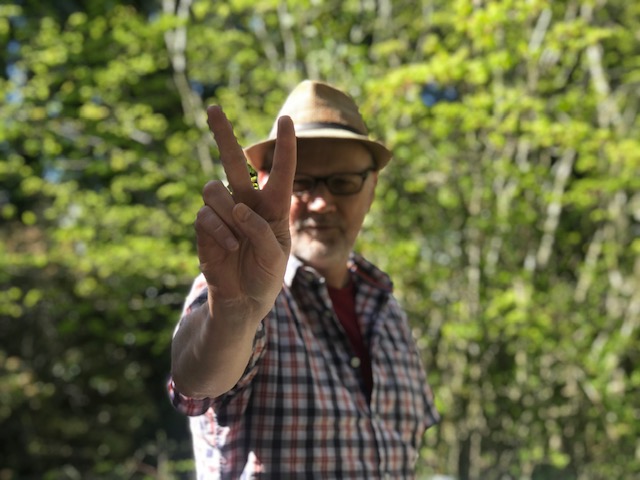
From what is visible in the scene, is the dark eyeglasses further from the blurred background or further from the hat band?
the blurred background

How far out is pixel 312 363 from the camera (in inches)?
62.9

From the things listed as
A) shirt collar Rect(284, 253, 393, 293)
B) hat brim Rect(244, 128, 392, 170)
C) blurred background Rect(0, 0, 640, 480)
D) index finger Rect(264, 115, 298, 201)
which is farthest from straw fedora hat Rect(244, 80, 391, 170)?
blurred background Rect(0, 0, 640, 480)

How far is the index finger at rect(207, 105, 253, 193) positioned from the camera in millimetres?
1131

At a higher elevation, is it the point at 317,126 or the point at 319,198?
the point at 317,126

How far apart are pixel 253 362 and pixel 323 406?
8.8 inches

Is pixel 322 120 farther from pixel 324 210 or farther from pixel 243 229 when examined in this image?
pixel 243 229

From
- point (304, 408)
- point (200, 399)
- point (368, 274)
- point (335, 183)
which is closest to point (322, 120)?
point (335, 183)

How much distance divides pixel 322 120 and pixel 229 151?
0.72 meters

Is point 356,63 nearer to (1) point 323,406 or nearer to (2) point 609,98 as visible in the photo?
(2) point 609,98

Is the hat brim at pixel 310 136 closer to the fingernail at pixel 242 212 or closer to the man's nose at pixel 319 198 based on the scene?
the man's nose at pixel 319 198

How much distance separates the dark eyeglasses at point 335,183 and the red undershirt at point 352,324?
26cm

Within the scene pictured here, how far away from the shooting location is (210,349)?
1205 millimetres

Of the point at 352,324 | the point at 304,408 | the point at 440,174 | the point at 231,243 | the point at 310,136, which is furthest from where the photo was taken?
the point at 440,174

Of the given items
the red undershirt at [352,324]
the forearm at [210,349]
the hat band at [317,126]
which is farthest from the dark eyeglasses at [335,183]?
the forearm at [210,349]
